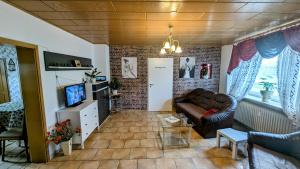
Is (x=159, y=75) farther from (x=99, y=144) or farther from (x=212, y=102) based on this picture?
(x=99, y=144)

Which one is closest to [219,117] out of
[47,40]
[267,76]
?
[267,76]

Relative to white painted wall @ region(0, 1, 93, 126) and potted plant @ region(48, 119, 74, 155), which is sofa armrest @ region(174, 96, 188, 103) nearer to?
white painted wall @ region(0, 1, 93, 126)

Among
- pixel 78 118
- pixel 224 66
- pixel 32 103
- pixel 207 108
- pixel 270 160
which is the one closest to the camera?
pixel 270 160

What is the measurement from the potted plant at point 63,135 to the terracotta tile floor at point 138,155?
0.52 feet

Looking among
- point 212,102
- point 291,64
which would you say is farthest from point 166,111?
point 291,64

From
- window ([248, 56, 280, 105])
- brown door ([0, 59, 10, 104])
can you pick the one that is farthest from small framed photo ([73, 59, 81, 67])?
window ([248, 56, 280, 105])

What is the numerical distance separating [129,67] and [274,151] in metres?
4.18

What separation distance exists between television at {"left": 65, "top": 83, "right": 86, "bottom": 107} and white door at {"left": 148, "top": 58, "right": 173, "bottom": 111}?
7.64 feet

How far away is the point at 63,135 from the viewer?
2.61 meters

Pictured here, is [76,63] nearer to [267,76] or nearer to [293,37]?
[293,37]

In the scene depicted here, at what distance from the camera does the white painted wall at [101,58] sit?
473 cm

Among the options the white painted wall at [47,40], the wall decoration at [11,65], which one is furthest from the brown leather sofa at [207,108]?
the wall decoration at [11,65]

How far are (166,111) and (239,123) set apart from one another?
227 cm

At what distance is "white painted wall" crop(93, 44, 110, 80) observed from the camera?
4.73 metres
